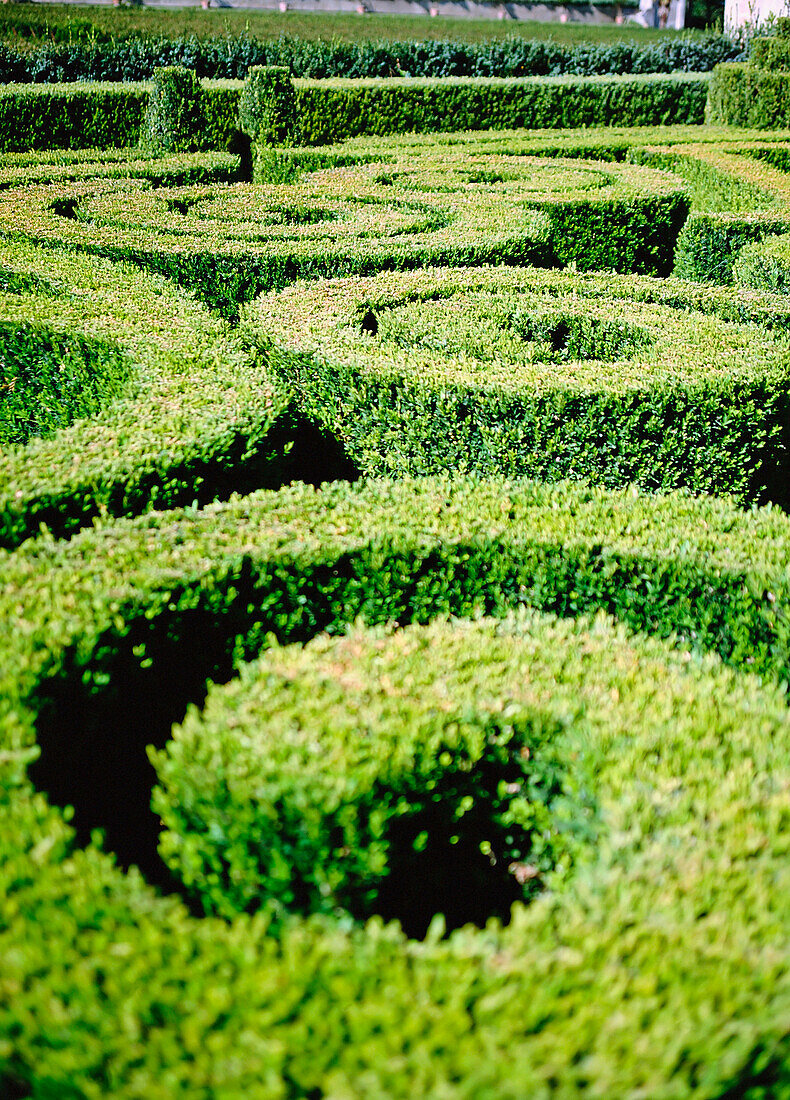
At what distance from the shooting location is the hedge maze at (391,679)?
7.47 ft

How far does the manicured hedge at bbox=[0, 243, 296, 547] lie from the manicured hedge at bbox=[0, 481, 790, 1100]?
1.78 feet

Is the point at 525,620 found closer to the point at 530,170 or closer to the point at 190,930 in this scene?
the point at 190,930

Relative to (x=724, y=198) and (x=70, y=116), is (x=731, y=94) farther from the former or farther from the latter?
(x=70, y=116)

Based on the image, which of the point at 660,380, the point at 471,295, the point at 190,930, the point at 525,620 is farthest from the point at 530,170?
the point at 190,930

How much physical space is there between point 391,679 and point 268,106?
52.7ft

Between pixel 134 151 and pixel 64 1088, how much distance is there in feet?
55.3

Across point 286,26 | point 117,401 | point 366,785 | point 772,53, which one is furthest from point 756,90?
point 286,26

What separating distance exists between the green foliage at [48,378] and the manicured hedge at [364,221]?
2227 mm

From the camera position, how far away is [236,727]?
A: 10.9 feet

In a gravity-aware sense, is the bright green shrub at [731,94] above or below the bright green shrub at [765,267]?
above

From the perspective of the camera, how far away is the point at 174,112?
16578 mm

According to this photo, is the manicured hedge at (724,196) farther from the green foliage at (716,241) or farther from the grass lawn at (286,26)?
the grass lawn at (286,26)

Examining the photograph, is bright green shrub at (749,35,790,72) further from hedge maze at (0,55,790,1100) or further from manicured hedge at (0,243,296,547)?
manicured hedge at (0,243,296,547)

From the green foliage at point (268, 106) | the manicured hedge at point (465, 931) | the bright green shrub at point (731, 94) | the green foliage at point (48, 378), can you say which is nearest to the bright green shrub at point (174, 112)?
the green foliage at point (268, 106)
